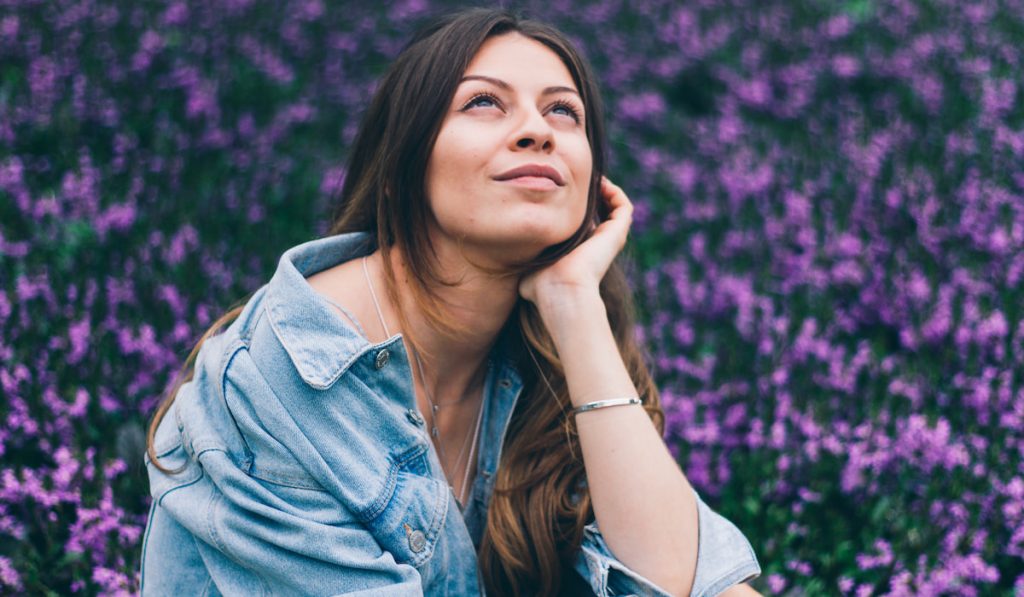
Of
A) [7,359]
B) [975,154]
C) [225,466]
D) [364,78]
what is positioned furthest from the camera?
[364,78]

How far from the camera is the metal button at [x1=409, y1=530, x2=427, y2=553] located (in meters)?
2.12

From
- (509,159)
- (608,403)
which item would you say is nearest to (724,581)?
(608,403)

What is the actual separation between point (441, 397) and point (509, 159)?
2.38 feet

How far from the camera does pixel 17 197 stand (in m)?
3.77

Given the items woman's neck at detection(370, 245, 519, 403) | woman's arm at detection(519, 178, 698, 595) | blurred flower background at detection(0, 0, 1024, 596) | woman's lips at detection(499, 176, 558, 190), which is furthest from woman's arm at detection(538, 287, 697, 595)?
blurred flower background at detection(0, 0, 1024, 596)

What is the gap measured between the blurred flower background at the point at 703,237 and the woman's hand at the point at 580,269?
3.11ft

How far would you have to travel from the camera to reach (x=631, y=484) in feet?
7.11

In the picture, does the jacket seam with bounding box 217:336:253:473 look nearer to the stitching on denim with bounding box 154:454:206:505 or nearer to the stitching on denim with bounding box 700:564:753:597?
the stitching on denim with bounding box 154:454:206:505

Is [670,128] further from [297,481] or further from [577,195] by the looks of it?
[297,481]

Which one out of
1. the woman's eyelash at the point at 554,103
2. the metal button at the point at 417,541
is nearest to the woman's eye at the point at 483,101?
the woman's eyelash at the point at 554,103

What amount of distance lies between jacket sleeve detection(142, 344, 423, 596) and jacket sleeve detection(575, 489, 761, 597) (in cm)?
44

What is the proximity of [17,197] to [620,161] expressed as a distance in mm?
2810

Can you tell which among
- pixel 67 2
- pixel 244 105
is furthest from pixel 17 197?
pixel 67 2

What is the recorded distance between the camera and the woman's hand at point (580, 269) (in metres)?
2.34
